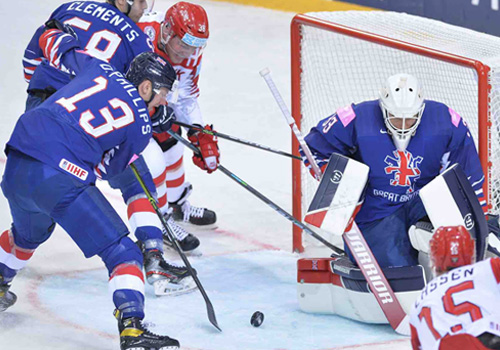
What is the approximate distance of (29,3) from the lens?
8.05m

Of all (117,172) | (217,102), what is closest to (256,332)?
(117,172)

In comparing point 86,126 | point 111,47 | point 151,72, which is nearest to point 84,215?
point 86,126

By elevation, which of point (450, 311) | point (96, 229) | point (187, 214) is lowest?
point (187, 214)

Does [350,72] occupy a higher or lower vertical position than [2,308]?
higher

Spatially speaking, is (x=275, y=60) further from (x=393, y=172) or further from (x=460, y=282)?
(x=460, y=282)

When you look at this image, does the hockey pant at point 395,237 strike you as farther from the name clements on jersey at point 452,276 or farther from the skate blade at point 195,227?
the name clements on jersey at point 452,276

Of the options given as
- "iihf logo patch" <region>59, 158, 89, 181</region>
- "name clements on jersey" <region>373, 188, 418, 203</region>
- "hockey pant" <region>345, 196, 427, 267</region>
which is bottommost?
"hockey pant" <region>345, 196, 427, 267</region>

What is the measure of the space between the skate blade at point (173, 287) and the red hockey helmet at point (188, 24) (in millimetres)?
957

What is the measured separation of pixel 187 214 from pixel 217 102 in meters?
1.80

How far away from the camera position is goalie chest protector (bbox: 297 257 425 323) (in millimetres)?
3670

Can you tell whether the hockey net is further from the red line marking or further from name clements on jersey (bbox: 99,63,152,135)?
name clements on jersey (bbox: 99,63,152,135)

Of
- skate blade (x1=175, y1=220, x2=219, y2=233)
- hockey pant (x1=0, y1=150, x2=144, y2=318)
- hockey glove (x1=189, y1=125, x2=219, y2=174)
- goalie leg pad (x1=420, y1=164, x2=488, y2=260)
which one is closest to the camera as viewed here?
hockey pant (x1=0, y1=150, x2=144, y2=318)

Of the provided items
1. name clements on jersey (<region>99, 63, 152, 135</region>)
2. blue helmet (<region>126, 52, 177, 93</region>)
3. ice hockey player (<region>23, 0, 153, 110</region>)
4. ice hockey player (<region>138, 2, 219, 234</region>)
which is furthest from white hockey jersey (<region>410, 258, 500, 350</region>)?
ice hockey player (<region>23, 0, 153, 110</region>)

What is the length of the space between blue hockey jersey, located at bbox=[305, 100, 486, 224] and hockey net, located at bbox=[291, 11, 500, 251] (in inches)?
4.7
